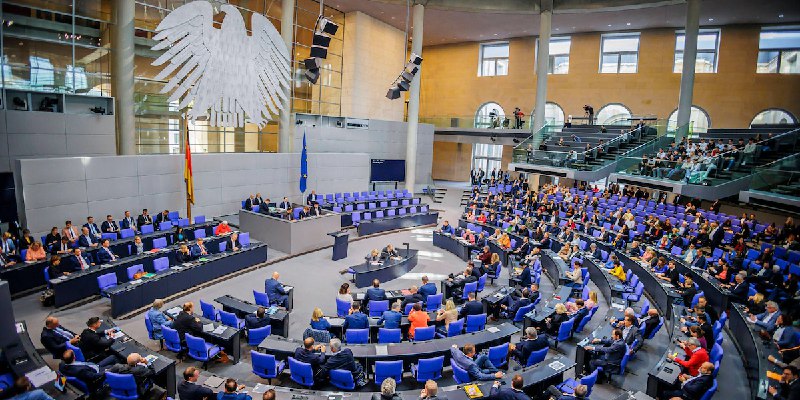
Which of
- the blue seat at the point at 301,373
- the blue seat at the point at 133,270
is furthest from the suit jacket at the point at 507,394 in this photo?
the blue seat at the point at 133,270

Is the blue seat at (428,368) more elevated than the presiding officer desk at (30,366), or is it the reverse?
the presiding officer desk at (30,366)

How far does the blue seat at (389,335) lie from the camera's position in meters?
7.98

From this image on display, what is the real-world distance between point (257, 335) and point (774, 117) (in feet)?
→ 101

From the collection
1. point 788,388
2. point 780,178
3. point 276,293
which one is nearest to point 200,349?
point 276,293

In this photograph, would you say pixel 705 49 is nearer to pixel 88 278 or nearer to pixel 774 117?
pixel 774 117

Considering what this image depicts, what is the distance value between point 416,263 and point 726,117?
23.6 meters

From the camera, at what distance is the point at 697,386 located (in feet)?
21.1

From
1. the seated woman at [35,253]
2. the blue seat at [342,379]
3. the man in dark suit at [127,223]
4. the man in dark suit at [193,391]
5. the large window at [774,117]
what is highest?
the large window at [774,117]

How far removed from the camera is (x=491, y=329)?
8.54m

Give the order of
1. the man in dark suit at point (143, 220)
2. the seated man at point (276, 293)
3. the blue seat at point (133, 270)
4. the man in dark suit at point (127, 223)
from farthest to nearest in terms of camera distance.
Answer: the man in dark suit at point (143, 220) → the man in dark suit at point (127, 223) → the blue seat at point (133, 270) → the seated man at point (276, 293)

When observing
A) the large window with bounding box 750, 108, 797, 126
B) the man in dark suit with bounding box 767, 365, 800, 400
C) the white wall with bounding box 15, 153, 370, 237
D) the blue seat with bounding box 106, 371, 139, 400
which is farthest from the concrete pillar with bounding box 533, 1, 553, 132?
the blue seat with bounding box 106, 371, 139, 400

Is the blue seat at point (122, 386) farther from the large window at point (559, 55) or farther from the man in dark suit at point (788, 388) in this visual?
the large window at point (559, 55)

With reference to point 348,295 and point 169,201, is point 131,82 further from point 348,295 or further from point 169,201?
point 348,295

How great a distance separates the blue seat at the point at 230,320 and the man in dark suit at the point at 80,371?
2330 millimetres
